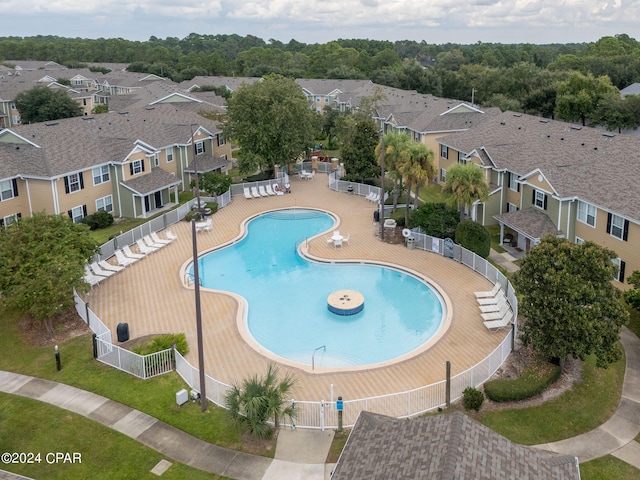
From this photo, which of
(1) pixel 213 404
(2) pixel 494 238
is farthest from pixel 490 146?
(1) pixel 213 404

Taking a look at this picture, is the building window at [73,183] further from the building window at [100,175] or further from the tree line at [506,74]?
the tree line at [506,74]

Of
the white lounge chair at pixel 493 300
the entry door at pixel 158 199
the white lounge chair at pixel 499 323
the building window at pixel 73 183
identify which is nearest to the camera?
the white lounge chair at pixel 499 323

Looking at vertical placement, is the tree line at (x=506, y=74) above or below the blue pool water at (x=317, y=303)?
above

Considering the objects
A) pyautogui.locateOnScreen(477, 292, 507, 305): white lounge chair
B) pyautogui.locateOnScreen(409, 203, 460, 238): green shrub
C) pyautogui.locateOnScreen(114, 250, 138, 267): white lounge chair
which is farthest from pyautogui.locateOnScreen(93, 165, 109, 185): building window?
pyautogui.locateOnScreen(477, 292, 507, 305): white lounge chair

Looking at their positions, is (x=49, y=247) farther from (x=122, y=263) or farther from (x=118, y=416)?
(x=118, y=416)

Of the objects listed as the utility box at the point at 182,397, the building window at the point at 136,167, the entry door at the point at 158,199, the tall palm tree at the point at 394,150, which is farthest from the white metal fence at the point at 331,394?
the building window at the point at 136,167

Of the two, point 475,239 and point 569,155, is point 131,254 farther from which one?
point 569,155

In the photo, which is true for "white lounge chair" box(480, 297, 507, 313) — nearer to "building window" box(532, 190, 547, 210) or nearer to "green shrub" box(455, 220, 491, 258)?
"green shrub" box(455, 220, 491, 258)
